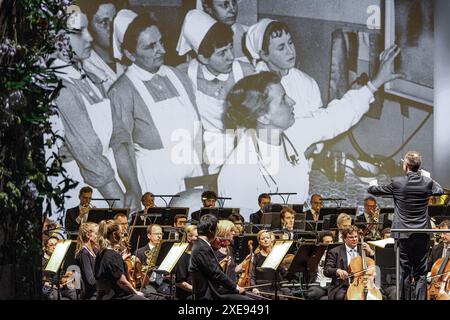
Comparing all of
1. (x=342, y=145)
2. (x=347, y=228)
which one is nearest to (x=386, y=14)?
(x=342, y=145)

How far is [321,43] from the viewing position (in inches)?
622

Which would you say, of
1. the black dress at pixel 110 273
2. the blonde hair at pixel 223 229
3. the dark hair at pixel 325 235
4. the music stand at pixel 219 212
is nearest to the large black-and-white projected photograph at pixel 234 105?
the music stand at pixel 219 212

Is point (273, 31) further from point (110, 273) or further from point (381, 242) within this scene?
point (110, 273)

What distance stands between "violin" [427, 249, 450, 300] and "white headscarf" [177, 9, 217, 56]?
704 centimetres

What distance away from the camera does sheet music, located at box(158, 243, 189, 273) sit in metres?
8.79

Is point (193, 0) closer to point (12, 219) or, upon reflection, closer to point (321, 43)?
point (321, 43)

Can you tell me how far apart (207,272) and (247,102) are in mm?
8145

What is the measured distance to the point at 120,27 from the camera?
49.0 feet

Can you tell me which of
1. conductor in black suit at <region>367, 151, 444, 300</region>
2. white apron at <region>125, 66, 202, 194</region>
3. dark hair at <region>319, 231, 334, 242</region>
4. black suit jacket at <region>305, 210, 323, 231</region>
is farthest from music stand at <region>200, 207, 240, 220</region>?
conductor in black suit at <region>367, 151, 444, 300</region>

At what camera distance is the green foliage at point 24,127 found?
5.68 metres

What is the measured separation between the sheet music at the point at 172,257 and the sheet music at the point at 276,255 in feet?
2.74

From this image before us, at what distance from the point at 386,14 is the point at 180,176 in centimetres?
424

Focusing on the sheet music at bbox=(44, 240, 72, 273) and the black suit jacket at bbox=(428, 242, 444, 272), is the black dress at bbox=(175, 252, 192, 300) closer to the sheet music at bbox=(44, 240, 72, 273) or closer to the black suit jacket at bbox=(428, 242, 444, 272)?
the sheet music at bbox=(44, 240, 72, 273)
